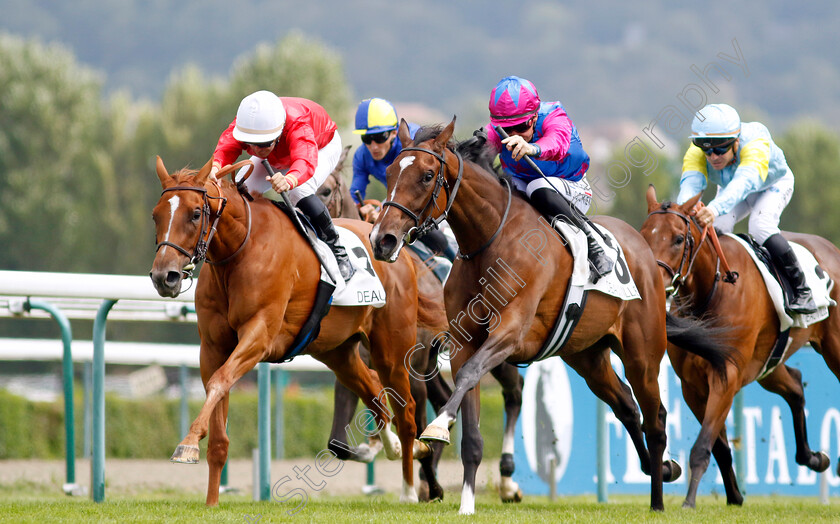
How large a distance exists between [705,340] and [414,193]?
249 centimetres

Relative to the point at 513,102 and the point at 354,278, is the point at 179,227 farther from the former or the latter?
the point at 513,102

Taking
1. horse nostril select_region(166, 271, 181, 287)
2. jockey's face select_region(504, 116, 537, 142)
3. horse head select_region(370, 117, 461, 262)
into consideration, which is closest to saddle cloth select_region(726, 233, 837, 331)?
jockey's face select_region(504, 116, 537, 142)

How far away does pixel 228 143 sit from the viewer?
5.93m

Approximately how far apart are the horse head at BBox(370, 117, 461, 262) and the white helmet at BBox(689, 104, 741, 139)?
230cm

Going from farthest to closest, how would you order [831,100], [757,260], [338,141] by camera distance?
[831,100] → [757,260] → [338,141]

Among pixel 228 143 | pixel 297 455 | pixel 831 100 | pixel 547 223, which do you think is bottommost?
pixel 297 455

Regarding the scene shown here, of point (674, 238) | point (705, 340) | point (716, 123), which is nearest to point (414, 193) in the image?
point (674, 238)

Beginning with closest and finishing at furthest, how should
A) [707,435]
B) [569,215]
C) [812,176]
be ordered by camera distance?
[569,215] → [707,435] → [812,176]

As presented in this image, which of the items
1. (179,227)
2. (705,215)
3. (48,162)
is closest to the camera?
(179,227)

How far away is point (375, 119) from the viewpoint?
7.53 meters

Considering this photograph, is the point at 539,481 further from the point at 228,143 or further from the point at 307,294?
the point at 228,143

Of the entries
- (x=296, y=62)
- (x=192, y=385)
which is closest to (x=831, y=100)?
(x=296, y=62)

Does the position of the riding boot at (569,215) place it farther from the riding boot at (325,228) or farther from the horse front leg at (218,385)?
the horse front leg at (218,385)

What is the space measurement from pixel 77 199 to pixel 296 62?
9813 mm
